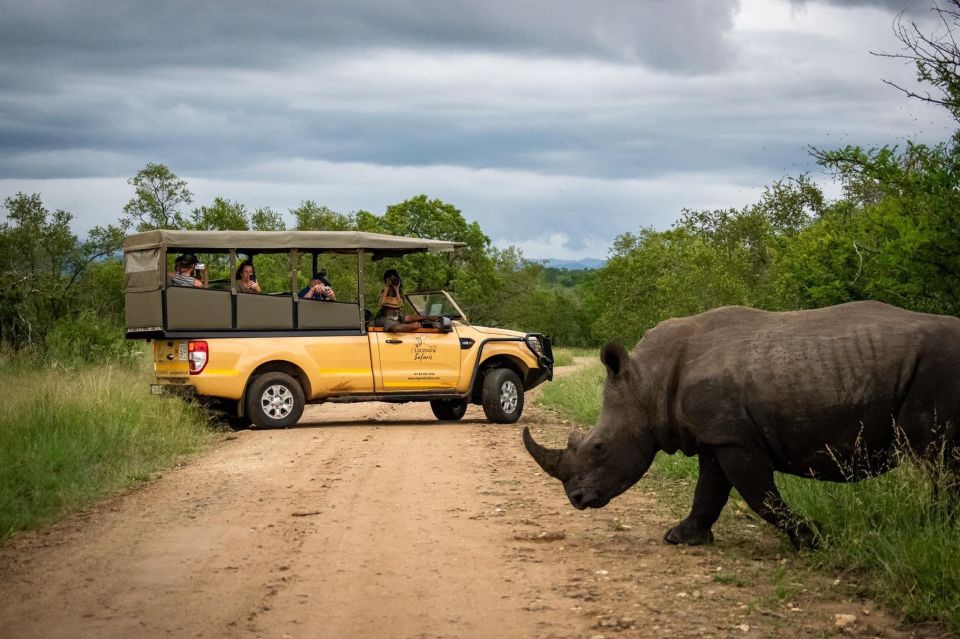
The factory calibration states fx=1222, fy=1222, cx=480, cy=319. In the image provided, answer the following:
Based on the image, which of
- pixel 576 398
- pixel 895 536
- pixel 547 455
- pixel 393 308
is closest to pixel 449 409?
pixel 393 308

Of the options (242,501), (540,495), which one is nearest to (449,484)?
(540,495)

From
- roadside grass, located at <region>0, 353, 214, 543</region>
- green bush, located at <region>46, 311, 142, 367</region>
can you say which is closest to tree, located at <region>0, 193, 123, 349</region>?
green bush, located at <region>46, 311, 142, 367</region>

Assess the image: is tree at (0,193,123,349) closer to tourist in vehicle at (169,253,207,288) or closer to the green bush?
the green bush

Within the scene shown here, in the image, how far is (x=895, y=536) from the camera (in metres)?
6.78

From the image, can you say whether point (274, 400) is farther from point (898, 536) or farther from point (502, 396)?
point (898, 536)

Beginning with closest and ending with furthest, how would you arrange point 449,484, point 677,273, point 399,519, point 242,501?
point 399,519, point 242,501, point 449,484, point 677,273

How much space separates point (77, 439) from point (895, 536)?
26.2 feet

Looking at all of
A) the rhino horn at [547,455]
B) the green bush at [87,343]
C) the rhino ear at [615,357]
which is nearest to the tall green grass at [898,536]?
the rhino ear at [615,357]

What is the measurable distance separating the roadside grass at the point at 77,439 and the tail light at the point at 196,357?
0.48 metres

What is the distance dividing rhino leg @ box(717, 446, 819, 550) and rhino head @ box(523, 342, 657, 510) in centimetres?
68

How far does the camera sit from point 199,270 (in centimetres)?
1720

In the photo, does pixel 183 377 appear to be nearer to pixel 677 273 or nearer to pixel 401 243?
pixel 401 243

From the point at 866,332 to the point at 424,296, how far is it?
11761 mm

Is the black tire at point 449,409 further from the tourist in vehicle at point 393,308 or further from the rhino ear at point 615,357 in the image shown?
the rhino ear at point 615,357
